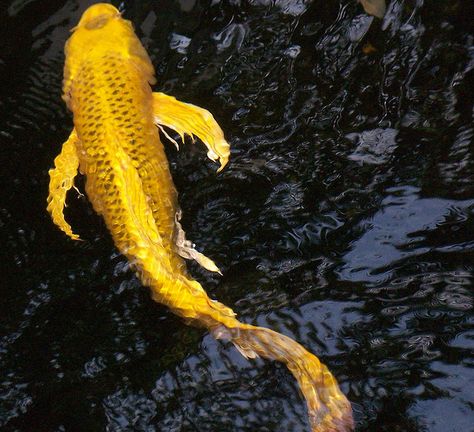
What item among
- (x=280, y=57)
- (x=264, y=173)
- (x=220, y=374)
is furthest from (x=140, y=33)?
(x=220, y=374)

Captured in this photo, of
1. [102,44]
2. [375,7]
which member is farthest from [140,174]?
[375,7]

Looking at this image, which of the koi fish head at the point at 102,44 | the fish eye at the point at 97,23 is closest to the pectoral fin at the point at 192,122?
the koi fish head at the point at 102,44

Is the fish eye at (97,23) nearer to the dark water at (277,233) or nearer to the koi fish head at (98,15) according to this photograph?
the koi fish head at (98,15)

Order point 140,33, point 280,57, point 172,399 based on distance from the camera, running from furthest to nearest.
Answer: point 140,33 < point 280,57 < point 172,399

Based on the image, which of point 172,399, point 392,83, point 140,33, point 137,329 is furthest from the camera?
point 140,33

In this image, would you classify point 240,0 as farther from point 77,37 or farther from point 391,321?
point 391,321

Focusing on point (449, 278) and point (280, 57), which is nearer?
point (449, 278)

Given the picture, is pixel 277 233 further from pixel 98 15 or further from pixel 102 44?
pixel 98 15
